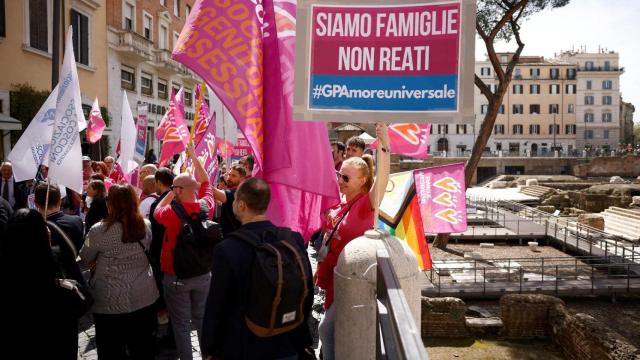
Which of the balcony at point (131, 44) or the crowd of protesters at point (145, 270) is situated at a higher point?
the balcony at point (131, 44)

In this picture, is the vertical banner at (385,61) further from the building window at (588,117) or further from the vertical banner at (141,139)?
the building window at (588,117)

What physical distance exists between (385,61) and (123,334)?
2.84 m

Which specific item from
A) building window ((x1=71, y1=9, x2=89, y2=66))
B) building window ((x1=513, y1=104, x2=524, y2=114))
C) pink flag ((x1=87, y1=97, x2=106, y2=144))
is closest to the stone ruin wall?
pink flag ((x1=87, y1=97, x2=106, y2=144))

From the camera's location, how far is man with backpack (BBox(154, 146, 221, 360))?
4242 mm

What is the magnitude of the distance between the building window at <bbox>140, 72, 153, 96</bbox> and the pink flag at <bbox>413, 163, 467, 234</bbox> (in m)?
23.6

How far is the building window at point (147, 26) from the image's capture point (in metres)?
29.4

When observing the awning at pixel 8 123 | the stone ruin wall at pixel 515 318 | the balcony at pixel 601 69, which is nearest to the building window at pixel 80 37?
the awning at pixel 8 123

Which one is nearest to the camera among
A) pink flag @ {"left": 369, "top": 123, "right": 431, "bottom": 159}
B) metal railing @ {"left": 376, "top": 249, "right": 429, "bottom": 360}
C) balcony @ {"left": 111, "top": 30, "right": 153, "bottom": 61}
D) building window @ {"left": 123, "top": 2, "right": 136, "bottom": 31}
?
metal railing @ {"left": 376, "top": 249, "right": 429, "bottom": 360}

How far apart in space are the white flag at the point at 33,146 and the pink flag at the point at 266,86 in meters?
3.78

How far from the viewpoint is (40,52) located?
60.6 ft

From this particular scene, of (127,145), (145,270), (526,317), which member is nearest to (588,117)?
(526,317)

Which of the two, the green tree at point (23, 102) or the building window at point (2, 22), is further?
the green tree at point (23, 102)

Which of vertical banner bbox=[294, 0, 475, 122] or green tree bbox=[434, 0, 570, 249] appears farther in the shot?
green tree bbox=[434, 0, 570, 249]

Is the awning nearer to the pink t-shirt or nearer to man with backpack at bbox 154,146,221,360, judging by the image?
man with backpack at bbox 154,146,221,360
